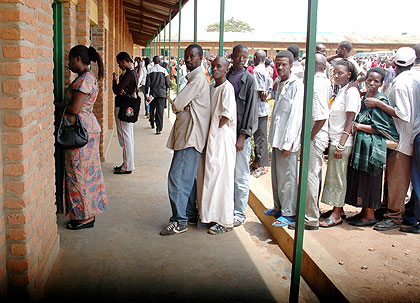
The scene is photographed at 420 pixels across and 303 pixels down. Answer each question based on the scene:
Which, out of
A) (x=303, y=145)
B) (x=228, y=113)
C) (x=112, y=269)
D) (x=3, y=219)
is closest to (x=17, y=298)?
(x=3, y=219)

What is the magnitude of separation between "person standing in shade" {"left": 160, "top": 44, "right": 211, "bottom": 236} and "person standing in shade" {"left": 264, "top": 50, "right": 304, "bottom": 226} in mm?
720

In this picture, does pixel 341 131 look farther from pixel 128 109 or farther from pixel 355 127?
pixel 128 109

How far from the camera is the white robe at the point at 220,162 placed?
455cm

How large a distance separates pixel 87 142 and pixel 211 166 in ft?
3.97

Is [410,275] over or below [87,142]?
below

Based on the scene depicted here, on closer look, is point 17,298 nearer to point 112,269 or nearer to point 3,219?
point 3,219

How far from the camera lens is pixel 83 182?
4.35 m

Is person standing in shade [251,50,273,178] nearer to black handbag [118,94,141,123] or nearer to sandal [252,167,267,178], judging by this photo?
sandal [252,167,267,178]

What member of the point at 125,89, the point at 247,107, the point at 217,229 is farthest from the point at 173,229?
the point at 125,89

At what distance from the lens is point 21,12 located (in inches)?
106

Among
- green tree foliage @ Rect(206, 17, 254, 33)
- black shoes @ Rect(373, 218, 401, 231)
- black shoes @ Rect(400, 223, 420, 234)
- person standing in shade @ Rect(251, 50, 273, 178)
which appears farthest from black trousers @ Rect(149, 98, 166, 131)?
green tree foliage @ Rect(206, 17, 254, 33)

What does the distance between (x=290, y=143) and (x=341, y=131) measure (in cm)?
59

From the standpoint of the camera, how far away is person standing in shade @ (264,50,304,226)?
454cm

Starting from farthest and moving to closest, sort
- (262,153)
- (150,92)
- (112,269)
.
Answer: (150,92) < (262,153) < (112,269)
